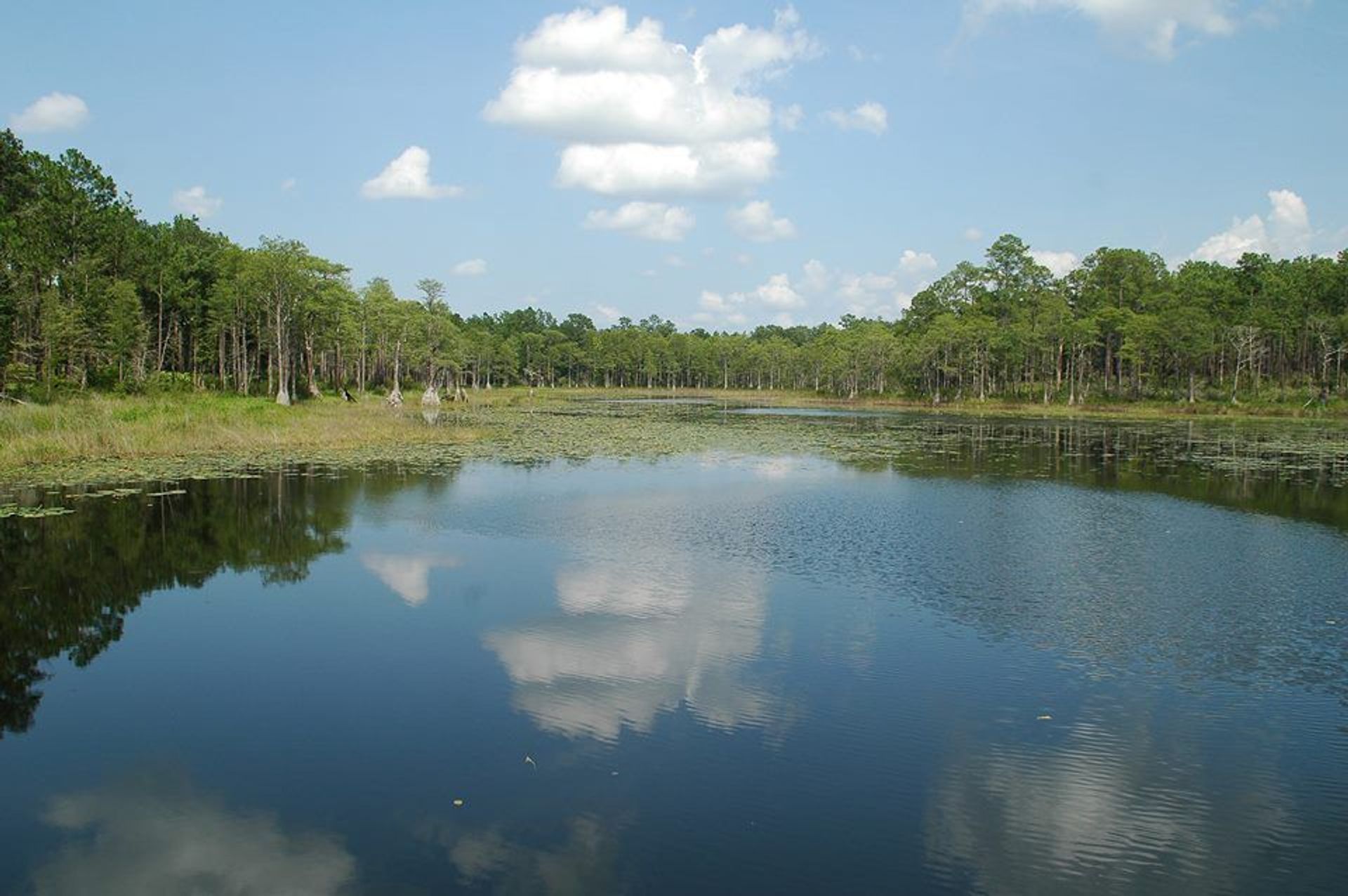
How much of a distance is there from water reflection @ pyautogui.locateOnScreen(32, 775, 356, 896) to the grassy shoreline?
67.1 ft

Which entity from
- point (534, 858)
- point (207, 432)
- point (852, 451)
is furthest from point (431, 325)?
point (534, 858)

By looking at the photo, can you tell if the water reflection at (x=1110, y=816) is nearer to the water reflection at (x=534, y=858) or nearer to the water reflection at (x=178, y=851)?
the water reflection at (x=534, y=858)

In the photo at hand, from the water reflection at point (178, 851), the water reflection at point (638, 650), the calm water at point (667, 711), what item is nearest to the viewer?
the water reflection at point (178, 851)

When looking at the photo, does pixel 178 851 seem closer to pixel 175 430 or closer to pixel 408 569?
pixel 408 569

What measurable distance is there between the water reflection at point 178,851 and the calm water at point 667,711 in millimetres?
28

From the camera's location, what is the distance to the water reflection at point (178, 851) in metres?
6.00

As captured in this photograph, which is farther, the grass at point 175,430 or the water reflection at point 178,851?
the grass at point 175,430

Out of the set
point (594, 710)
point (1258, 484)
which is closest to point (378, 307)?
point (1258, 484)

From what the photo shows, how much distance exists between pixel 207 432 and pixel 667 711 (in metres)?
29.4

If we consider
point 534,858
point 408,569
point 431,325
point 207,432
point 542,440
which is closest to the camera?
point 534,858

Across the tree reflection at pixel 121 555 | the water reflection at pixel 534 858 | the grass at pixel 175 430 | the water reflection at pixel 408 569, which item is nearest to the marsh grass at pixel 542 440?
the grass at pixel 175 430

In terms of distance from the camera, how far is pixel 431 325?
238ft

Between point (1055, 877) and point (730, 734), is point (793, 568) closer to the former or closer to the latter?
point (730, 734)

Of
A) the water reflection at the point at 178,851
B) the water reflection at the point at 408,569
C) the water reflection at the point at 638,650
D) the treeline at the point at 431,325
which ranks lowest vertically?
the water reflection at the point at 178,851
